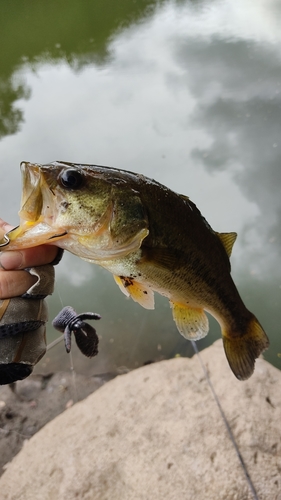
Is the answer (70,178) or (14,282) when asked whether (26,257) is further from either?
(70,178)

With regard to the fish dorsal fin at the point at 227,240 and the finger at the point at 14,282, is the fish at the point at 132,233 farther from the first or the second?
the finger at the point at 14,282

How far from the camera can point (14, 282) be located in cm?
148

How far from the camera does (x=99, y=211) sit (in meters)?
1.30

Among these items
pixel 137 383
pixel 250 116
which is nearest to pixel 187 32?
pixel 250 116

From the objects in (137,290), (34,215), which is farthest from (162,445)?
(34,215)

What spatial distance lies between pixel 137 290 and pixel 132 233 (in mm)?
288

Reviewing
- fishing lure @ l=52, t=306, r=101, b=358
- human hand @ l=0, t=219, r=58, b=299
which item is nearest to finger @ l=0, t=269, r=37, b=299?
human hand @ l=0, t=219, r=58, b=299

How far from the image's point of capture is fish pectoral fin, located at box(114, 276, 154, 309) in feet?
4.82

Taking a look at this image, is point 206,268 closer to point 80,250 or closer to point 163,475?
point 80,250

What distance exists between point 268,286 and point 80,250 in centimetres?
412

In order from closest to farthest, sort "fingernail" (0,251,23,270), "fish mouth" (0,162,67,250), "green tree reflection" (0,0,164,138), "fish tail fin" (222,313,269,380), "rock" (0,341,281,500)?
"fish mouth" (0,162,67,250) < "fingernail" (0,251,23,270) < "fish tail fin" (222,313,269,380) < "rock" (0,341,281,500) < "green tree reflection" (0,0,164,138)

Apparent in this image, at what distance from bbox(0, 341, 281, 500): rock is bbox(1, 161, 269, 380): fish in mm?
1411

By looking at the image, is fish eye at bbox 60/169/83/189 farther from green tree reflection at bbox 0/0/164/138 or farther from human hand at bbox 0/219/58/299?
green tree reflection at bbox 0/0/164/138

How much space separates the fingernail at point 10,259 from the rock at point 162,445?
1.95 metres
